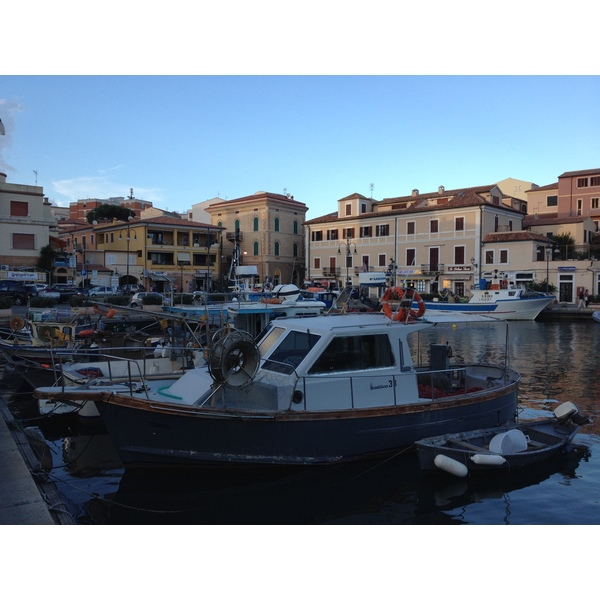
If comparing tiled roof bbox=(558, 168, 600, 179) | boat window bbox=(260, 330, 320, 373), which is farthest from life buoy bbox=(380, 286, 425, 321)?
tiled roof bbox=(558, 168, 600, 179)

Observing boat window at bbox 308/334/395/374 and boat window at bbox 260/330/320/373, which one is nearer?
boat window at bbox 308/334/395/374

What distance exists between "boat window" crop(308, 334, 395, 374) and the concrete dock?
3.99m

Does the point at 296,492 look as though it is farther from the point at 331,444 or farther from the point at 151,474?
the point at 151,474

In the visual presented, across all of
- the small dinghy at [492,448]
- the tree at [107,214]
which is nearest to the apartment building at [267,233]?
the tree at [107,214]

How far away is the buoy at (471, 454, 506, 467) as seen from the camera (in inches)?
339

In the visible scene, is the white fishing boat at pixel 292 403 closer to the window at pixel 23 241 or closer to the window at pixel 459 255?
the window at pixel 459 255

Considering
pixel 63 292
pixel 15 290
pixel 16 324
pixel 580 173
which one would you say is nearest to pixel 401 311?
pixel 16 324

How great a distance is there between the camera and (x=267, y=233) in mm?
57688

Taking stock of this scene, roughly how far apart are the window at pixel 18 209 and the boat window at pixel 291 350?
44.2 metres

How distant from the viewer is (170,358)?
13383 millimetres

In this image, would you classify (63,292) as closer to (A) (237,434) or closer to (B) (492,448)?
(A) (237,434)

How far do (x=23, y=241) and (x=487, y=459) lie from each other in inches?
1834

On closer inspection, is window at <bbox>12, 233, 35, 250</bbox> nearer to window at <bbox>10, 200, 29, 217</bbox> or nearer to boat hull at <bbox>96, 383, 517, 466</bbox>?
window at <bbox>10, 200, 29, 217</bbox>

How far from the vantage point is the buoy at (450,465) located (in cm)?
851
